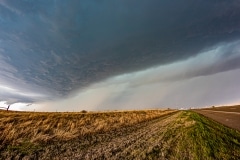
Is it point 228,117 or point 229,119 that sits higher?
point 228,117

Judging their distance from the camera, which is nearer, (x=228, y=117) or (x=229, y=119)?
(x=229, y=119)

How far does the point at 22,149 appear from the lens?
18.1m

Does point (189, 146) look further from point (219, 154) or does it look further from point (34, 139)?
point (34, 139)

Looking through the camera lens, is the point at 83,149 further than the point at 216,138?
No

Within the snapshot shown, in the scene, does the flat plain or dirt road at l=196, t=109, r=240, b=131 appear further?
the flat plain

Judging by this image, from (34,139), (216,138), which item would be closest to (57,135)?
(34,139)

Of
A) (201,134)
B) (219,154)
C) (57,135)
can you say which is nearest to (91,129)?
(57,135)

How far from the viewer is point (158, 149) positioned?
17188 mm

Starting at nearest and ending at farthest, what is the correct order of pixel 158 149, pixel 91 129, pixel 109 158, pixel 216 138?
pixel 109 158 → pixel 158 149 → pixel 216 138 → pixel 91 129

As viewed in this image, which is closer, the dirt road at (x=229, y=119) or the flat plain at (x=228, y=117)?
the dirt road at (x=229, y=119)

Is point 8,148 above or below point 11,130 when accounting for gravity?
below

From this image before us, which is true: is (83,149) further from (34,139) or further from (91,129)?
(91,129)

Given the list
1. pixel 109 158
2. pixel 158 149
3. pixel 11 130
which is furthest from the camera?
pixel 11 130

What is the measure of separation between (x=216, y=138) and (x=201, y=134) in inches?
50.3
